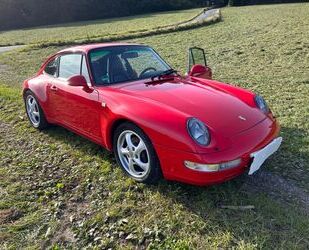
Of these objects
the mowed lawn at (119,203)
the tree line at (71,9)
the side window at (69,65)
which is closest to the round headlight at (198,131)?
the mowed lawn at (119,203)

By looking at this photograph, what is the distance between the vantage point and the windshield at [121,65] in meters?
4.23

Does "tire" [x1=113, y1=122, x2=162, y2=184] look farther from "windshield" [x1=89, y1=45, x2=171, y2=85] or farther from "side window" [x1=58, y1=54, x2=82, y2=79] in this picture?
"side window" [x1=58, y1=54, x2=82, y2=79]

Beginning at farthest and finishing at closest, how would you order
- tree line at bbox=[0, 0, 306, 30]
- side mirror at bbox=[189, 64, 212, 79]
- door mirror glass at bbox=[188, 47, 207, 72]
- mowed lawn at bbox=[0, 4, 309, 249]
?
tree line at bbox=[0, 0, 306, 30] → door mirror glass at bbox=[188, 47, 207, 72] → side mirror at bbox=[189, 64, 212, 79] → mowed lawn at bbox=[0, 4, 309, 249]

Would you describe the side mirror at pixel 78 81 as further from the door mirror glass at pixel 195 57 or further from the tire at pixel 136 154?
the door mirror glass at pixel 195 57

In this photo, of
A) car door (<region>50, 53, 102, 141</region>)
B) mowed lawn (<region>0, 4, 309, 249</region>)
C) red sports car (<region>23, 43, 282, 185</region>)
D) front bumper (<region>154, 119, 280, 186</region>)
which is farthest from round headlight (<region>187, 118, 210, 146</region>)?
car door (<region>50, 53, 102, 141</region>)

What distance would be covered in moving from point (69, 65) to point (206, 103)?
2064 mm

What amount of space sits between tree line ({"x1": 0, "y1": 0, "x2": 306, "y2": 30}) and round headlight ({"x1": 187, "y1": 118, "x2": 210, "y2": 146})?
5003 cm

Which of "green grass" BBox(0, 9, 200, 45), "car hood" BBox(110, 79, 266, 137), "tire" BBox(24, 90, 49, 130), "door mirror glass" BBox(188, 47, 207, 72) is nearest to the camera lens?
"car hood" BBox(110, 79, 266, 137)

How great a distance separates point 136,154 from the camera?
363cm

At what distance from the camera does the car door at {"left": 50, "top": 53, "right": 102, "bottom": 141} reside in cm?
410

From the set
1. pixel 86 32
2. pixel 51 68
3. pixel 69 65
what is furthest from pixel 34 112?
pixel 86 32

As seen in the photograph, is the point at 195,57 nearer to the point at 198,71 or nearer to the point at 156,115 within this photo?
the point at 198,71

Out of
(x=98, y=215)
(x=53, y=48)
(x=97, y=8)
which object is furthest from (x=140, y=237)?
(x=97, y=8)

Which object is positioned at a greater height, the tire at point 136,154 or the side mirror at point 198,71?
the side mirror at point 198,71
